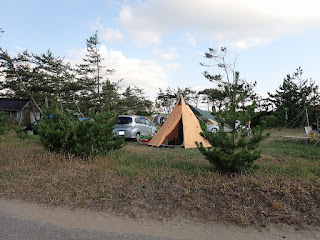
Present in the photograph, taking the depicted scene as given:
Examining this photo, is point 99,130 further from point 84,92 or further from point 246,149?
point 84,92

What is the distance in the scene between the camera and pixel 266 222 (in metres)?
3.27

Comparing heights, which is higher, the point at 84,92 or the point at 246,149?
the point at 84,92

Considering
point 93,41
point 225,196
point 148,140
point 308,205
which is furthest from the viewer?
point 93,41

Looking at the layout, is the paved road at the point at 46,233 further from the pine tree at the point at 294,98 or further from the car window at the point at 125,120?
the pine tree at the point at 294,98

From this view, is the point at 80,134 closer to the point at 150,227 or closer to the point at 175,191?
the point at 175,191

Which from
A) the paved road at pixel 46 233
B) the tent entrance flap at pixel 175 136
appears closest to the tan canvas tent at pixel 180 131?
the tent entrance flap at pixel 175 136

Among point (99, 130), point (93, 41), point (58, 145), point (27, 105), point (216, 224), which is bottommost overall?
point (216, 224)

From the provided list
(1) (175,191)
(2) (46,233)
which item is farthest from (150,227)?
(2) (46,233)

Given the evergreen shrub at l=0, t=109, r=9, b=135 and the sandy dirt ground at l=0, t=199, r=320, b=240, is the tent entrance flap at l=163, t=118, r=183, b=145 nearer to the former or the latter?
the sandy dirt ground at l=0, t=199, r=320, b=240

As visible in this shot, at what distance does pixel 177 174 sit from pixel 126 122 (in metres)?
7.30

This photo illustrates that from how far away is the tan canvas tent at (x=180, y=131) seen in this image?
1030 cm

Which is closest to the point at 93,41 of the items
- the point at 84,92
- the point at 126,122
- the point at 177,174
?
the point at 84,92

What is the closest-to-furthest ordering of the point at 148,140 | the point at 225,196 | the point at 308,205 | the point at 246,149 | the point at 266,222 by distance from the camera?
the point at 266,222 → the point at 308,205 → the point at 225,196 → the point at 246,149 → the point at 148,140

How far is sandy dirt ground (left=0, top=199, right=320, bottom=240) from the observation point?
9.87ft
